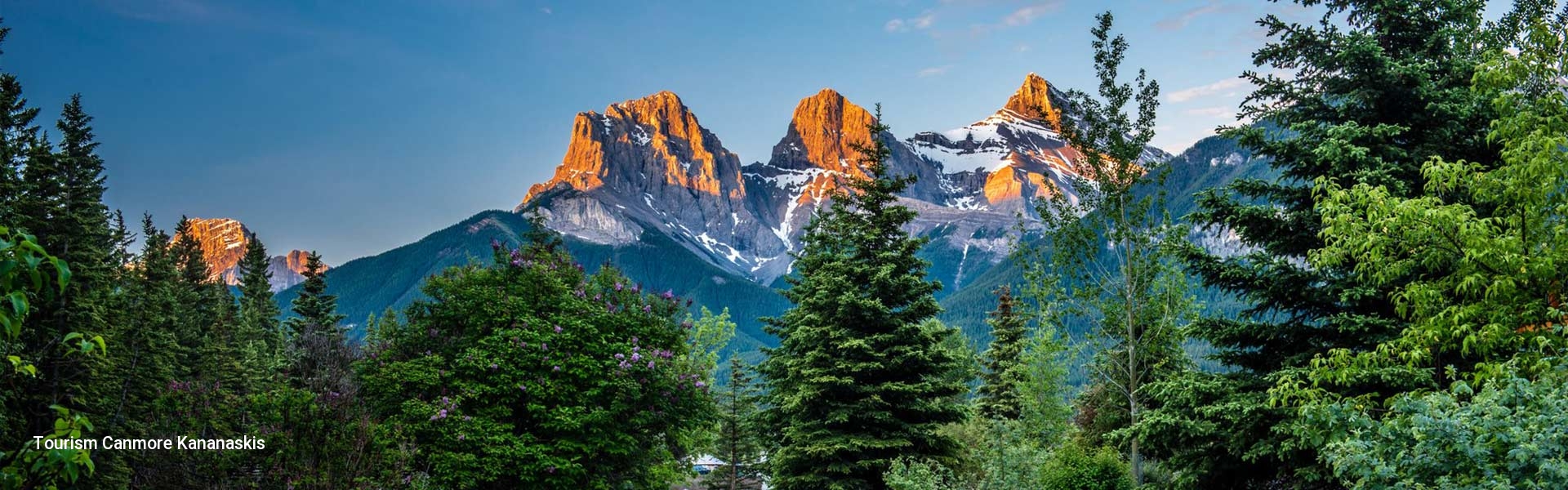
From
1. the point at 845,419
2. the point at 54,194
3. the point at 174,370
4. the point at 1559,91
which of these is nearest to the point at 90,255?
the point at 54,194

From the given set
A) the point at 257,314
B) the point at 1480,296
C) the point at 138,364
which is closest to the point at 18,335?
the point at 1480,296

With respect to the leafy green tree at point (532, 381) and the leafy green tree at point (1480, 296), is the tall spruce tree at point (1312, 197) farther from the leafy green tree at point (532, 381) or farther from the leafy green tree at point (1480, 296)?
the leafy green tree at point (532, 381)

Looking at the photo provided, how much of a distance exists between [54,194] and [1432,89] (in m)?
31.3

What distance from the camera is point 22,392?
1800 cm

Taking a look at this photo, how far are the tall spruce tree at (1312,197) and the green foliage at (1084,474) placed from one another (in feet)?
22.8

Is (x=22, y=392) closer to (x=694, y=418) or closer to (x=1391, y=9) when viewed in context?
(x=694, y=418)

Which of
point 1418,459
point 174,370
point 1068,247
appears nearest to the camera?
point 1418,459

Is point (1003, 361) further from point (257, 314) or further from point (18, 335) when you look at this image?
point (257, 314)

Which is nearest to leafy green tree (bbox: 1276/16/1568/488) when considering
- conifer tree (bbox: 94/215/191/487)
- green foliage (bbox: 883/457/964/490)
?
green foliage (bbox: 883/457/964/490)

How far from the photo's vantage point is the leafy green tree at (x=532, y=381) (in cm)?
1517

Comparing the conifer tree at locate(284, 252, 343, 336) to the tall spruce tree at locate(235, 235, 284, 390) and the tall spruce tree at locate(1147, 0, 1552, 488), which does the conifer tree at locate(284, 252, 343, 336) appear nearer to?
the tall spruce tree at locate(235, 235, 284, 390)

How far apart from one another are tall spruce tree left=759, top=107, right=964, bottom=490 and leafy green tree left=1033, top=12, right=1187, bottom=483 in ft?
12.5

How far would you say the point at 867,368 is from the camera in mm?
18891

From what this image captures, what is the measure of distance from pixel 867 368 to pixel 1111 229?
20.3ft
